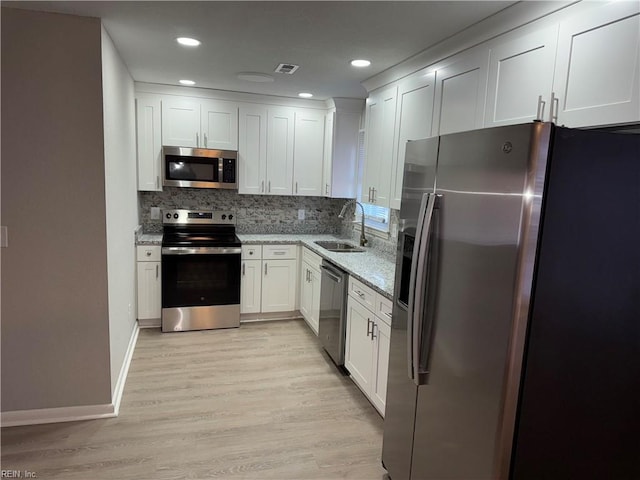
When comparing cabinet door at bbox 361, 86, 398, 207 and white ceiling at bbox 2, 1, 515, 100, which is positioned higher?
white ceiling at bbox 2, 1, 515, 100

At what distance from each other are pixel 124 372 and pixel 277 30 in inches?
106

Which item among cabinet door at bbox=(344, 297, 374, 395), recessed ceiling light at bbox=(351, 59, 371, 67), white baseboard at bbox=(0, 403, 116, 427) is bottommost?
white baseboard at bbox=(0, 403, 116, 427)

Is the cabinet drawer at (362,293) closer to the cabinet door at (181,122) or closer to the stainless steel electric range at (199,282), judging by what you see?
the stainless steel electric range at (199,282)

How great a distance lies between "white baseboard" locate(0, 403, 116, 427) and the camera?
8.43 ft

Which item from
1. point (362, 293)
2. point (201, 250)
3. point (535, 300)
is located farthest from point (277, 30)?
point (201, 250)

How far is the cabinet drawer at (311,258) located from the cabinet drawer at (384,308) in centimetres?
130

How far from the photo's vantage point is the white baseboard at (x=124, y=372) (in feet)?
9.18

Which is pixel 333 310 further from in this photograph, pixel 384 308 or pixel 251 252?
pixel 251 252

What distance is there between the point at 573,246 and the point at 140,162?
3908 millimetres

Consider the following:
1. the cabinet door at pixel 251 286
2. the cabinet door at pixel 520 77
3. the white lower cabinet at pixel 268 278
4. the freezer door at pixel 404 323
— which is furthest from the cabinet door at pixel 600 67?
the cabinet door at pixel 251 286

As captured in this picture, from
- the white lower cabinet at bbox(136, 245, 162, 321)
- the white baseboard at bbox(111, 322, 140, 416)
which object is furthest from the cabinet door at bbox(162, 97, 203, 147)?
the white baseboard at bbox(111, 322, 140, 416)

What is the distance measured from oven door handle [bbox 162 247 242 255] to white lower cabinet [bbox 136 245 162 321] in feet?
0.48

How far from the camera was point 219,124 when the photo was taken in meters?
4.37

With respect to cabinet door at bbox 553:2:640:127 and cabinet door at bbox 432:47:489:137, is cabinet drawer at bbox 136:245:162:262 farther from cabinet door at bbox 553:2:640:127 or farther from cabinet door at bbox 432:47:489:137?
cabinet door at bbox 553:2:640:127
